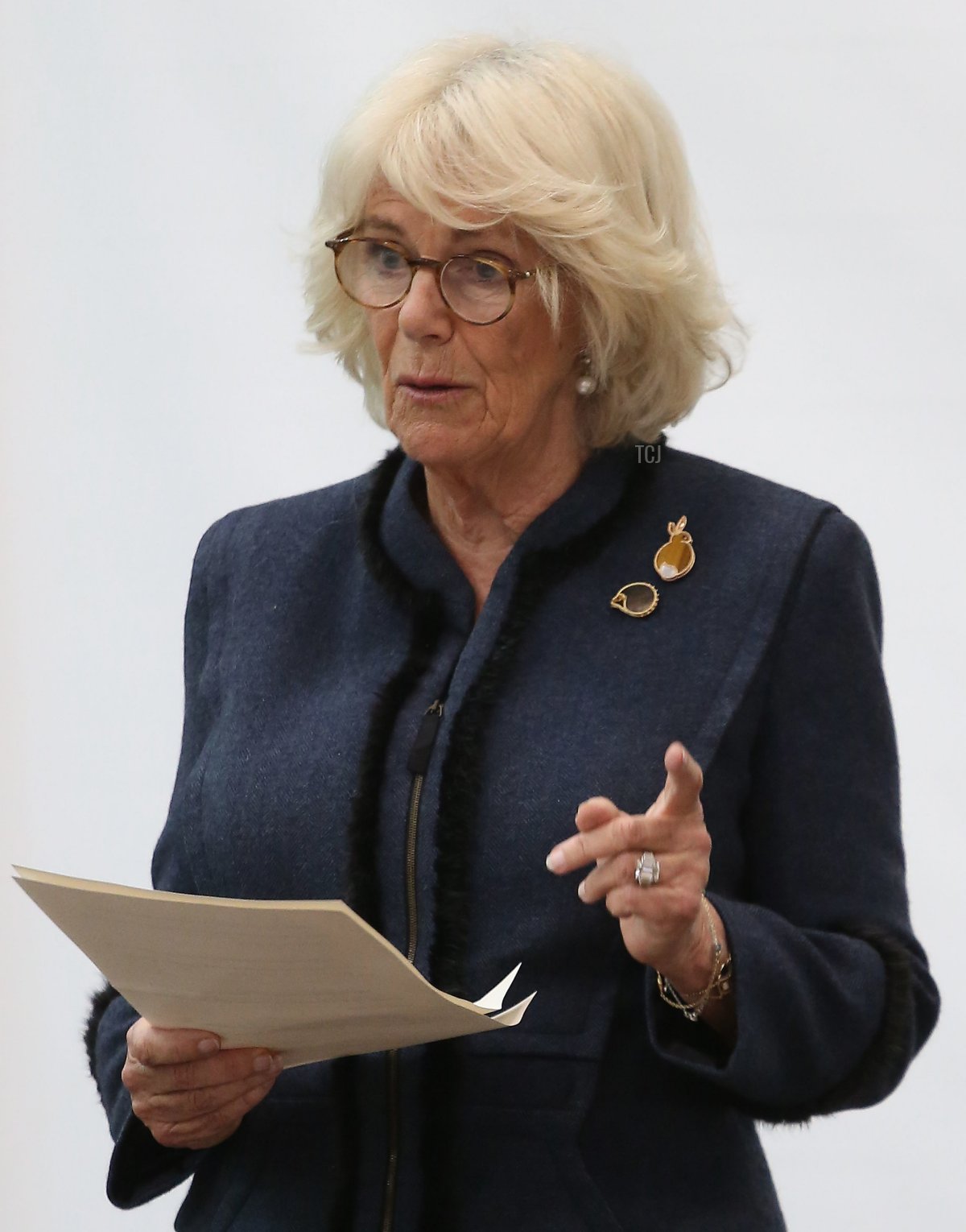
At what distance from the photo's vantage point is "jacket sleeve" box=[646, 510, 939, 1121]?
4.95 feet

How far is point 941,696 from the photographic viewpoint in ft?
8.73

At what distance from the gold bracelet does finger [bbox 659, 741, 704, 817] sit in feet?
0.46

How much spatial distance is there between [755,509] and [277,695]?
456mm

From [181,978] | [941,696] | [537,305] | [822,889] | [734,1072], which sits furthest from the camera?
[941,696]

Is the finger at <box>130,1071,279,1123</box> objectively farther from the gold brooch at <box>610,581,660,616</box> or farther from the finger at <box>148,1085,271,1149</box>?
the gold brooch at <box>610,581,660,616</box>

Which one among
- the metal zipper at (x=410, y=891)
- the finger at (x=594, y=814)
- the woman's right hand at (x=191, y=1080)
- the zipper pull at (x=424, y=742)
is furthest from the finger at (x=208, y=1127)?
the finger at (x=594, y=814)

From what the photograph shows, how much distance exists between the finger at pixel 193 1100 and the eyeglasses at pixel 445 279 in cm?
66

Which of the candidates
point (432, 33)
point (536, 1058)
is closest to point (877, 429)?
point (432, 33)

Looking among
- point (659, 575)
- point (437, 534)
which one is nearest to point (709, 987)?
point (659, 575)

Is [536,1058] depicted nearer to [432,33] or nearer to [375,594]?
[375,594]

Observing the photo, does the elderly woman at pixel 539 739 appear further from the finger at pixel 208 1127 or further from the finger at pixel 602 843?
the finger at pixel 602 843

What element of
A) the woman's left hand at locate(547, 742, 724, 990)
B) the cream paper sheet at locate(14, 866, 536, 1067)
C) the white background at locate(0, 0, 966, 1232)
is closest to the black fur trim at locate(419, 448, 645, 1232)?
the cream paper sheet at locate(14, 866, 536, 1067)

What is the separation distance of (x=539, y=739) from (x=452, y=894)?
0.48 feet

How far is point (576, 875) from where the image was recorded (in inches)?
61.2
